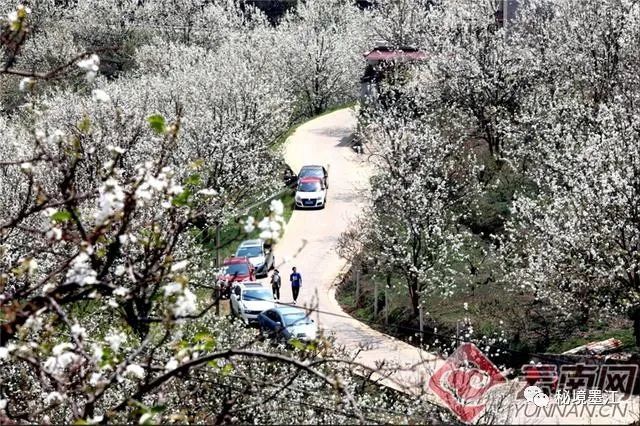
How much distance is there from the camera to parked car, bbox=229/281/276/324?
31047 mm

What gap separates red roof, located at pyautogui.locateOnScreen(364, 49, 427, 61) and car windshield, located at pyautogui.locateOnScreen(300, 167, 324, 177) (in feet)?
27.7

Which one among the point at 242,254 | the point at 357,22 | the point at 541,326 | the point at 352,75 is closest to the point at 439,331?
the point at 541,326

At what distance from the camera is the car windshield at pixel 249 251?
124 feet

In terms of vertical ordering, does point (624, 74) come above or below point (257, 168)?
above

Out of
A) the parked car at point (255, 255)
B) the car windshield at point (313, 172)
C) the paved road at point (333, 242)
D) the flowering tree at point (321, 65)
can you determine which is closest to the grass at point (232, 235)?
the parked car at point (255, 255)

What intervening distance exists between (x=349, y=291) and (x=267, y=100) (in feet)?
48.1

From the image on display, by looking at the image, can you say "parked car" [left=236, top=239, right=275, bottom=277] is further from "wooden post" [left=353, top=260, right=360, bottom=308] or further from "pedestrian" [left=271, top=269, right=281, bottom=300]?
"wooden post" [left=353, top=260, right=360, bottom=308]

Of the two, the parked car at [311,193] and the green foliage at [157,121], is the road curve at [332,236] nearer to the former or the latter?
the parked car at [311,193]

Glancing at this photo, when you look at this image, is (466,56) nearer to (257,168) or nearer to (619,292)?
(257,168)

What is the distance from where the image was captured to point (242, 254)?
37.8m

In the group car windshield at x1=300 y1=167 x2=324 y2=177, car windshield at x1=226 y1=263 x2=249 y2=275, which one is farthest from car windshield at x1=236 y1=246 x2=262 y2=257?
car windshield at x1=300 y1=167 x2=324 y2=177

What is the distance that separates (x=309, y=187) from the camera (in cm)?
4638

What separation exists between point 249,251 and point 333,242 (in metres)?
4.83

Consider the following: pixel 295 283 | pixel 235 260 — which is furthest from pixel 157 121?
pixel 235 260
